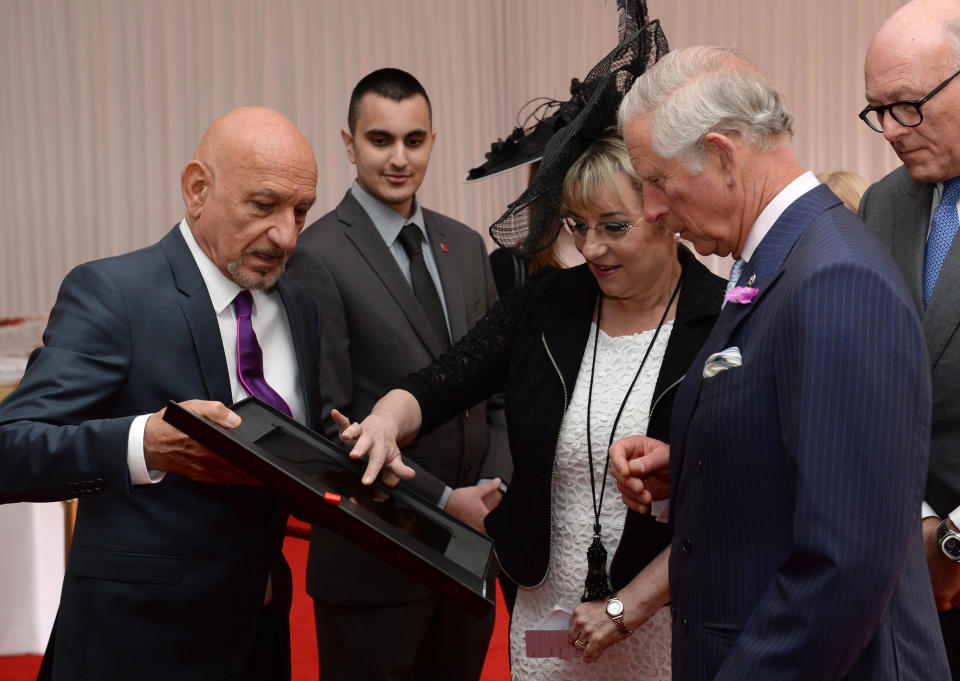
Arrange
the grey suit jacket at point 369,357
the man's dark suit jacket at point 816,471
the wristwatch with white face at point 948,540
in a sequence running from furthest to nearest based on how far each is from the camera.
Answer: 1. the grey suit jacket at point 369,357
2. the wristwatch with white face at point 948,540
3. the man's dark suit jacket at point 816,471

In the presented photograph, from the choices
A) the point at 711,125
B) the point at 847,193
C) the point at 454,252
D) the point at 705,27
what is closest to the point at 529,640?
the point at 711,125

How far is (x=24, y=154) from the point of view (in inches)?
290

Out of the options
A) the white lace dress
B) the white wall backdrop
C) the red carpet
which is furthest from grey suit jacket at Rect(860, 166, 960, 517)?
the white wall backdrop

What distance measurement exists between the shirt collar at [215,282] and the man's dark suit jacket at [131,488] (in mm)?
34

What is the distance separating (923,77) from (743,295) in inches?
29.4

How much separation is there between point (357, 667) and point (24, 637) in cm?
197

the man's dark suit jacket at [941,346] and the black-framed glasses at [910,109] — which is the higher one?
the black-framed glasses at [910,109]

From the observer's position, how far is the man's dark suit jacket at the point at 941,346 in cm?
170

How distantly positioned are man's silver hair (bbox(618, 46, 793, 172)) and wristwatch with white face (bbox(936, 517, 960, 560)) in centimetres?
80

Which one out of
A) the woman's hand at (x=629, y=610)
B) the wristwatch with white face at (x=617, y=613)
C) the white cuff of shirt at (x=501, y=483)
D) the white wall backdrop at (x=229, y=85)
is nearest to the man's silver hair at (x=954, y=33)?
the woman's hand at (x=629, y=610)

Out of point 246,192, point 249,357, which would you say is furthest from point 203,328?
point 246,192

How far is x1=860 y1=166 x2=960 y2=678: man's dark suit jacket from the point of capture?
5.59 feet

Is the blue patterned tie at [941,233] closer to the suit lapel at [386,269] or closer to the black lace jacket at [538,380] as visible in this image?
the black lace jacket at [538,380]

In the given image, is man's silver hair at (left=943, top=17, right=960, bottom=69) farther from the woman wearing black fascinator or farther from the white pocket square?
the white pocket square
